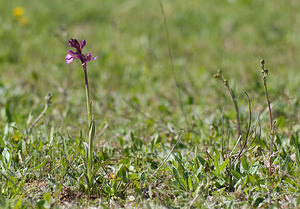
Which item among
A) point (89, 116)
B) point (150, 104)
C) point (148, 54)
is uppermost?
point (148, 54)

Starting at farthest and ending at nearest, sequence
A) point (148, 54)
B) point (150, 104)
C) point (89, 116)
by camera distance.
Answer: point (148, 54) → point (150, 104) → point (89, 116)

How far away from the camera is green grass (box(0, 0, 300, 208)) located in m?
2.14

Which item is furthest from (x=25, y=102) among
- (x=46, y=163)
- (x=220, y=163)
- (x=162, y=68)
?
(x=220, y=163)

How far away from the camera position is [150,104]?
3959mm

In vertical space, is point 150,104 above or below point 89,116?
above

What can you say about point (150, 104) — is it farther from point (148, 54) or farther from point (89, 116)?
point (89, 116)

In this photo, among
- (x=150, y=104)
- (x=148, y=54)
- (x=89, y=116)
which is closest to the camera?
(x=89, y=116)

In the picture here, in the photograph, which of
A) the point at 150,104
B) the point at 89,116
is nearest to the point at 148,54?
the point at 150,104

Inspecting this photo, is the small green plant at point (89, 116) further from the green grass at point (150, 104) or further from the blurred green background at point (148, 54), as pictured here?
the blurred green background at point (148, 54)

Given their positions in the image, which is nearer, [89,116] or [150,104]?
[89,116]

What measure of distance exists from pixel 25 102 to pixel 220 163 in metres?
2.39

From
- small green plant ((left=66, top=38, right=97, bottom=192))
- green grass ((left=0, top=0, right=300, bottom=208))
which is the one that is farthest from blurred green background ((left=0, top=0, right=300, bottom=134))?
small green plant ((left=66, top=38, right=97, bottom=192))

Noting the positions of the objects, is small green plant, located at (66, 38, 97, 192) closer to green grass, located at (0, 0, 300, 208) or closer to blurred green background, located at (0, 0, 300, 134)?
green grass, located at (0, 0, 300, 208)

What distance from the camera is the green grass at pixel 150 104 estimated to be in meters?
2.14
